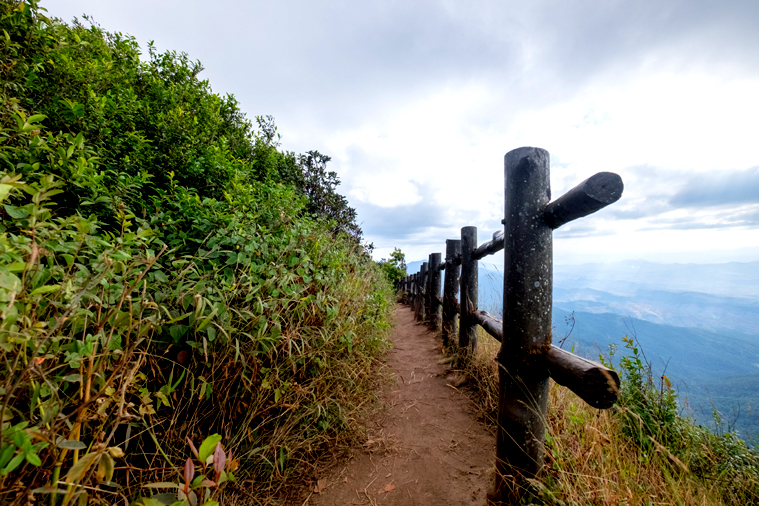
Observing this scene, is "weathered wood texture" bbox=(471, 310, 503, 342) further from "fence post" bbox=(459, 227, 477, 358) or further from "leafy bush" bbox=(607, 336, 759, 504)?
"leafy bush" bbox=(607, 336, 759, 504)

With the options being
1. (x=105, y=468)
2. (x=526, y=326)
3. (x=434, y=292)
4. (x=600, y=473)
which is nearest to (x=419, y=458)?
(x=600, y=473)

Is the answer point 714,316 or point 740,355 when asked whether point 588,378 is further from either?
point 714,316

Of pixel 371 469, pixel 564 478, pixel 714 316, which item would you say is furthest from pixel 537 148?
pixel 714 316

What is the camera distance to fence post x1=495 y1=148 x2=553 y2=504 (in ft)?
5.21

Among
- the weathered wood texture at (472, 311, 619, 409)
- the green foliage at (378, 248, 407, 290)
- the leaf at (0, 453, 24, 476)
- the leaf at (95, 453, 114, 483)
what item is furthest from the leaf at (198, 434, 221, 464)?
the green foliage at (378, 248, 407, 290)

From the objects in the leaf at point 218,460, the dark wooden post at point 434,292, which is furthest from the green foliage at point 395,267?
the leaf at point 218,460

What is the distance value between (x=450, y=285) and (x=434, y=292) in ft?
5.14

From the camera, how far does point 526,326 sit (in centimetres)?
159

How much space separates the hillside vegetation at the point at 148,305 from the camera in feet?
2.98

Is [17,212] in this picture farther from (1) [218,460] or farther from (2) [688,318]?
(2) [688,318]

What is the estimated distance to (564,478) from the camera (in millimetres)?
1453

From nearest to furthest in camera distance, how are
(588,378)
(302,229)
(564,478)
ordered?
1. (588,378)
2. (564,478)
3. (302,229)

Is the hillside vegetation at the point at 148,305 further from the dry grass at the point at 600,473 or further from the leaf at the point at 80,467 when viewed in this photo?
the dry grass at the point at 600,473

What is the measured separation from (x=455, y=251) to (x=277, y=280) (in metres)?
2.81
